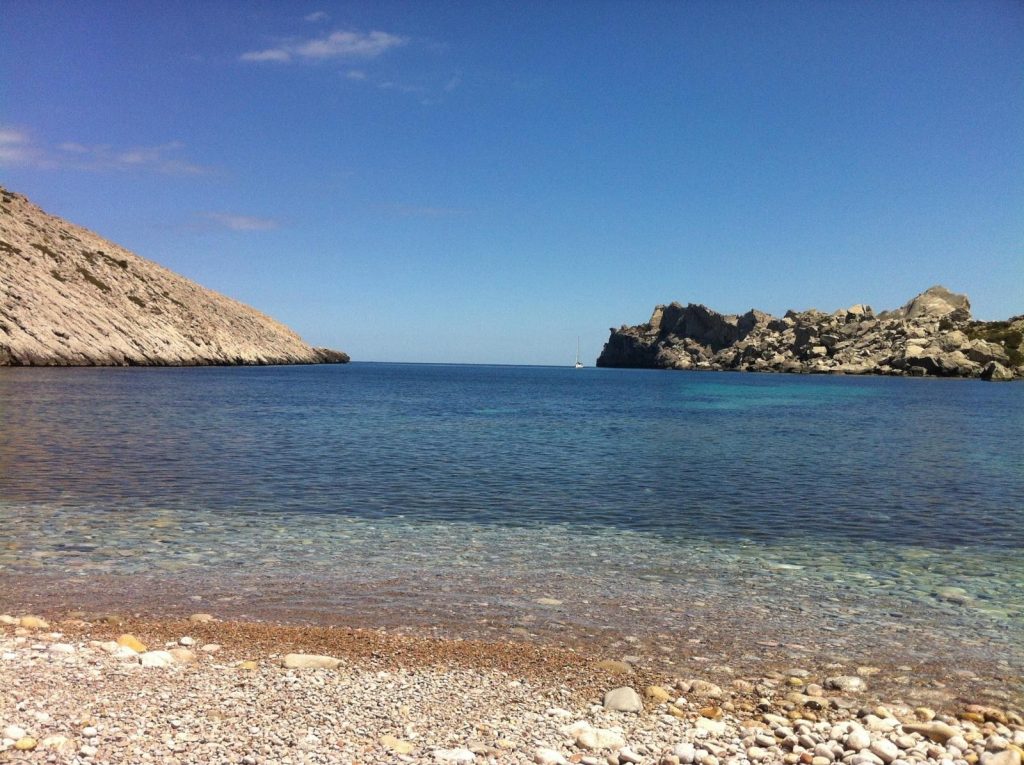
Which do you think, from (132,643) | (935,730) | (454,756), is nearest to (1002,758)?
(935,730)

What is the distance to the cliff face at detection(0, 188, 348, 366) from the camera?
396 ft

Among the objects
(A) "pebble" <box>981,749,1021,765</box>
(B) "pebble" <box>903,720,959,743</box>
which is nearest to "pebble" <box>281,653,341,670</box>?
(B) "pebble" <box>903,720,959,743</box>

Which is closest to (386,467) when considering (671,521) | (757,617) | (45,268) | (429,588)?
(671,521)

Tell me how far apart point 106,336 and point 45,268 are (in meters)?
17.5

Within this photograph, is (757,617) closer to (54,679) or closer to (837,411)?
(54,679)

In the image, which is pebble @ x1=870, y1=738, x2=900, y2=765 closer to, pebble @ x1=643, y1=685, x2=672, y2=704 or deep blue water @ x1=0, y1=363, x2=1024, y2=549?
pebble @ x1=643, y1=685, x2=672, y2=704

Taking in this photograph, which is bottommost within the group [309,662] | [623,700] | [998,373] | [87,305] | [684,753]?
[623,700]

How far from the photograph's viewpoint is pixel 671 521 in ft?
70.8

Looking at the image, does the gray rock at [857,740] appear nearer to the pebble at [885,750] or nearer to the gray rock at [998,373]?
the pebble at [885,750]

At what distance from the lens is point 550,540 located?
18641mm

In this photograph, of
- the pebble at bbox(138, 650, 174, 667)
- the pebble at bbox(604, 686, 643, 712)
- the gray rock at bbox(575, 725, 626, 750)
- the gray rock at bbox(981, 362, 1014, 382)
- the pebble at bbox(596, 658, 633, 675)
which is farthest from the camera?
the gray rock at bbox(981, 362, 1014, 382)

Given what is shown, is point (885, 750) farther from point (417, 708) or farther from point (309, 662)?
point (309, 662)

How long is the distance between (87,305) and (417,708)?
154255mm

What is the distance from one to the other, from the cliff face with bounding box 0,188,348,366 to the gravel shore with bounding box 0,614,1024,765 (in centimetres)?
12796
